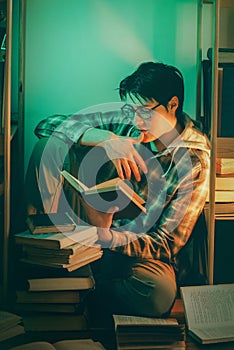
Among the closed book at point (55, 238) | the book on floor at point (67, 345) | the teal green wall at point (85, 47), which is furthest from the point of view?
the teal green wall at point (85, 47)

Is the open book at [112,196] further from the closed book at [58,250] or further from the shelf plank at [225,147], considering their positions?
the shelf plank at [225,147]

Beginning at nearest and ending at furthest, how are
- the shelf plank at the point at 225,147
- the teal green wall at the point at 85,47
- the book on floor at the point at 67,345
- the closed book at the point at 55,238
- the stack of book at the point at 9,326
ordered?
the book on floor at the point at 67,345 → the stack of book at the point at 9,326 → the closed book at the point at 55,238 → the shelf plank at the point at 225,147 → the teal green wall at the point at 85,47

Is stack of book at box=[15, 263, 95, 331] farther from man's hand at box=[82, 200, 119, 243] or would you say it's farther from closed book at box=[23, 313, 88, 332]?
man's hand at box=[82, 200, 119, 243]

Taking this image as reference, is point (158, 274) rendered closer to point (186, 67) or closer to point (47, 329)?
point (47, 329)

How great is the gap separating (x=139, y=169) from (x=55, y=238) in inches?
16.9

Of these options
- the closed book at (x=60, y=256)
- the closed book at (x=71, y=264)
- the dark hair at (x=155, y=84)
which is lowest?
the closed book at (x=71, y=264)

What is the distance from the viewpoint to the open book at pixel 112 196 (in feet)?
6.95

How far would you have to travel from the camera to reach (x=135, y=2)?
221 centimetres

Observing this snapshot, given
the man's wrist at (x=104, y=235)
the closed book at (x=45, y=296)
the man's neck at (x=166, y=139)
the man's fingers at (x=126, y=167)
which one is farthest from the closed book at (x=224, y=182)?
the closed book at (x=45, y=296)

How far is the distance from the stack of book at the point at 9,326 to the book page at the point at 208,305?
560 millimetres

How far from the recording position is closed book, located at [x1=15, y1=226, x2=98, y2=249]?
1.94m

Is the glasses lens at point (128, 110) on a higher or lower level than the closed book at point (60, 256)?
higher

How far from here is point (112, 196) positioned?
2.13m

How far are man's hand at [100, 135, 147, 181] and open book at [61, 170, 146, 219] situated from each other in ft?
0.14
